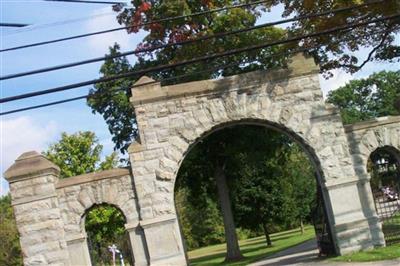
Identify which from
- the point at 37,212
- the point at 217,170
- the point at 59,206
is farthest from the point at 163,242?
the point at 217,170

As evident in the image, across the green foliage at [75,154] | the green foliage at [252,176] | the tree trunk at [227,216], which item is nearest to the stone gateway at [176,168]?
the green foliage at [252,176]

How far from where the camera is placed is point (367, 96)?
8175 centimetres

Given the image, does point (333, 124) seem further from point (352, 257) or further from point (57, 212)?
point (57, 212)

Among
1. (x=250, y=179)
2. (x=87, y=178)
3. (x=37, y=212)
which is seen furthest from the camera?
(x=250, y=179)

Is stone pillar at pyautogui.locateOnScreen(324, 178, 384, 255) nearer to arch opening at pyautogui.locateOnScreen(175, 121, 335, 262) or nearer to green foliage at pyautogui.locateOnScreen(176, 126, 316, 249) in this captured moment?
arch opening at pyautogui.locateOnScreen(175, 121, 335, 262)

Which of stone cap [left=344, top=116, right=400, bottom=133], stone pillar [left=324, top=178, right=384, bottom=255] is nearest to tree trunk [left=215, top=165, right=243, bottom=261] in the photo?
stone pillar [left=324, top=178, right=384, bottom=255]

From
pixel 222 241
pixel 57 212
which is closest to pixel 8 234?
pixel 222 241

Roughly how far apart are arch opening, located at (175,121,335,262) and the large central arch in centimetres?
36

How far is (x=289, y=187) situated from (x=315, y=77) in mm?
21272

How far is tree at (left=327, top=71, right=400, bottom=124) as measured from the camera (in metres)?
77.1

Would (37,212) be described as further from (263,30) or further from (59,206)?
(263,30)

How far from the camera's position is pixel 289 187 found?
36938 mm

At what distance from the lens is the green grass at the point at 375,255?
13.9 metres

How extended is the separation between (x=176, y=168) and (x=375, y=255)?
5.45 metres
